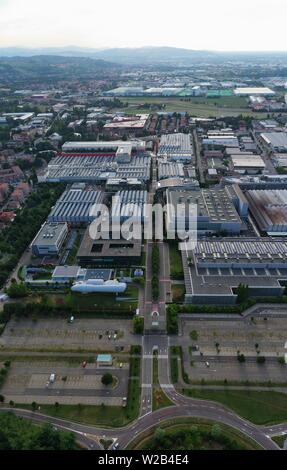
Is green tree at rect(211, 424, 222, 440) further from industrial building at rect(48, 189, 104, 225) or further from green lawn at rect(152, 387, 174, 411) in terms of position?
industrial building at rect(48, 189, 104, 225)

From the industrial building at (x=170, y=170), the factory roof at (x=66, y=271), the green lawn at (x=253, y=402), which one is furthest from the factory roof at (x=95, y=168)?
the green lawn at (x=253, y=402)

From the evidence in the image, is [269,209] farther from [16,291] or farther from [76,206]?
[16,291]

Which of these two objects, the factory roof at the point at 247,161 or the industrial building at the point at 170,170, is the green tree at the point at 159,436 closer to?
the industrial building at the point at 170,170

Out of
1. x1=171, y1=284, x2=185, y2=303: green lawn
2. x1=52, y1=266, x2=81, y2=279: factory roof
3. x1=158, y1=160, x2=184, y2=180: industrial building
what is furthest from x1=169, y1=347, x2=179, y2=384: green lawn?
x1=158, y1=160, x2=184, y2=180: industrial building

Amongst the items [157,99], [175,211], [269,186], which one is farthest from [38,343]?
[157,99]

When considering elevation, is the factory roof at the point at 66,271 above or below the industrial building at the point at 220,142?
below

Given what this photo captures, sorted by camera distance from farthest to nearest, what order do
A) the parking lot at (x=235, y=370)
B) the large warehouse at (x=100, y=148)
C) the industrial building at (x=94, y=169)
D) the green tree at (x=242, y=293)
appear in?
the large warehouse at (x=100, y=148) → the industrial building at (x=94, y=169) → the green tree at (x=242, y=293) → the parking lot at (x=235, y=370)
